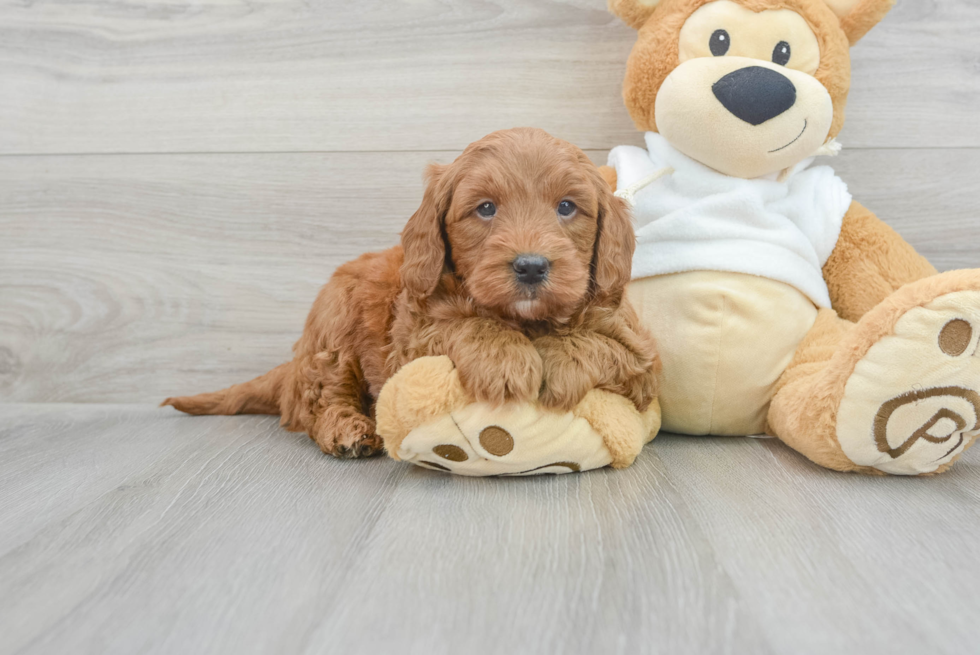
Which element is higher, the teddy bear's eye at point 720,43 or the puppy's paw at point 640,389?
the teddy bear's eye at point 720,43

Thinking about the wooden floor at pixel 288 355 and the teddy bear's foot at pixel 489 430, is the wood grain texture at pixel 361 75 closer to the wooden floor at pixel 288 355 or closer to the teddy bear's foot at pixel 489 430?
the wooden floor at pixel 288 355

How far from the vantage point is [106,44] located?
189cm

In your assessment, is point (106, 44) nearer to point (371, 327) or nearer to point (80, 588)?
point (371, 327)

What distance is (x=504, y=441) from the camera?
116 centimetres

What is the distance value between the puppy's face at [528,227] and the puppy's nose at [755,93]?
1.10ft

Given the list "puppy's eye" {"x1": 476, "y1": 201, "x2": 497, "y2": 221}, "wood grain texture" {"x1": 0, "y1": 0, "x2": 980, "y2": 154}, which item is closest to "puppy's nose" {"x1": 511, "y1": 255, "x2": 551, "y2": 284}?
"puppy's eye" {"x1": 476, "y1": 201, "x2": 497, "y2": 221}

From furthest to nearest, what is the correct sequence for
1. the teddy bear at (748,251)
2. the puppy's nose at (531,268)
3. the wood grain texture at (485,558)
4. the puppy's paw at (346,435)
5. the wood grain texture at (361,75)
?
1. the wood grain texture at (361,75)
2. the puppy's paw at (346,435)
3. the teddy bear at (748,251)
4. the puppy's nose at (531,268)
5. the wood grain texture at (485,558)

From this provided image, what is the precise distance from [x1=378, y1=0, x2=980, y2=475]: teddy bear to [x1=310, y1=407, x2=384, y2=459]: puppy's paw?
22 centimetres

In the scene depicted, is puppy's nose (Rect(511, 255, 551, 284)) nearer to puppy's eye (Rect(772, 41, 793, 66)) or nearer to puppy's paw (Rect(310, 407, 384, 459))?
puppy's paw (Rect(310, 407, 384, 459))

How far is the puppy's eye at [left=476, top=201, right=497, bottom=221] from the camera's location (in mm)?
1179

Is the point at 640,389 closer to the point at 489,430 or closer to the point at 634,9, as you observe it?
the point at 489,430

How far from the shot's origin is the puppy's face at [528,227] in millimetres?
1101

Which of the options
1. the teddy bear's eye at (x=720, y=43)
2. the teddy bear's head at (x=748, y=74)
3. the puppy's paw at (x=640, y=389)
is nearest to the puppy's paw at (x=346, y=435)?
the puppy's paw at (x=640, y=389)

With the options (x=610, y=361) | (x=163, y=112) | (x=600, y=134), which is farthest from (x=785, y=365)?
(x=163, y=112)
